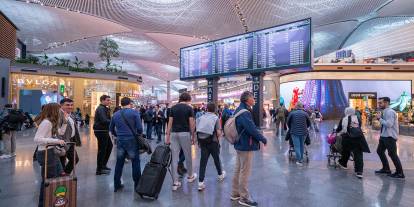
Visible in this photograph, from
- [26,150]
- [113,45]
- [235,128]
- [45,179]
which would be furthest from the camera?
[113,45]

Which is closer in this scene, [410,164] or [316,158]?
[410,164]

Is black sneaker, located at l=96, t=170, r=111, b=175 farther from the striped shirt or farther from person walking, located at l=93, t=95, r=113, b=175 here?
the striped shirt

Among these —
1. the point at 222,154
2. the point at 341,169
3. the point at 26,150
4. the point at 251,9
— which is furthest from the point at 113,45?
the point at 341,169

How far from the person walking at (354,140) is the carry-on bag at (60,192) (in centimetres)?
498

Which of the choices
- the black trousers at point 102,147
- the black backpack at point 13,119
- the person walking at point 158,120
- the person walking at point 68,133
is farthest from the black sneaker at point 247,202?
the person walking at point 158,120

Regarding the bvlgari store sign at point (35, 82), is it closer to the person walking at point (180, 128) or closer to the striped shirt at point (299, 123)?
the person walking at point (180, 128)

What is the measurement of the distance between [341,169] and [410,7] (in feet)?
101

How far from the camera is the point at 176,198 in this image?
4281mm

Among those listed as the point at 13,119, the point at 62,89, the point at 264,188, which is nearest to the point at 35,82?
the point at 62,89

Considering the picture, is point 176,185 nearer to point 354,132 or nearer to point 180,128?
point 180,128

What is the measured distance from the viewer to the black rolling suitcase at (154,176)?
4129 mm

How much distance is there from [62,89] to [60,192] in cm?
2184

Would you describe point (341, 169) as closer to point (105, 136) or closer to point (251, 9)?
point (105, 136)

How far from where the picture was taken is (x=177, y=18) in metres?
28.9
